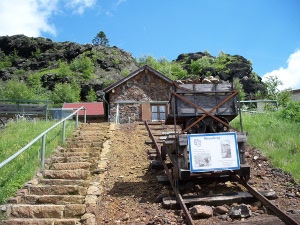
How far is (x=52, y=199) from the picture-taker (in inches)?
212

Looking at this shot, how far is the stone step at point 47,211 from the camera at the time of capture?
4.87m

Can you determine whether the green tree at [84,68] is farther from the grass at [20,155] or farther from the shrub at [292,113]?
the shrub at [292,113]

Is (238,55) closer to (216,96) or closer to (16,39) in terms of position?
(16,39)

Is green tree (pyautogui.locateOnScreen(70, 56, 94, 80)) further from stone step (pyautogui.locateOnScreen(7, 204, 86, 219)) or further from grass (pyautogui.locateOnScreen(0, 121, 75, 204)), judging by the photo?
stone step (pyautogui.locateOnScreen(7, 204, 86, 219))

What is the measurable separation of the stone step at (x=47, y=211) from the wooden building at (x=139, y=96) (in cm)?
1353

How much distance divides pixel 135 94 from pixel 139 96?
1.03ft

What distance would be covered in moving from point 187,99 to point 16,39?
288ft

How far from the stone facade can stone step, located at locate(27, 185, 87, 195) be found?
12.8 meters

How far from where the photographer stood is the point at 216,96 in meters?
5.75

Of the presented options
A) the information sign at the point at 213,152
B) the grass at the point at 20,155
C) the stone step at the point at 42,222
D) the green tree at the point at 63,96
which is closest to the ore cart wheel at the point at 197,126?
the information sign at the point at 213,152

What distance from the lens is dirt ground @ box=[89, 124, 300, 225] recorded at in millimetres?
4547

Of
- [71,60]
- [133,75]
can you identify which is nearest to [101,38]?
[71,60]

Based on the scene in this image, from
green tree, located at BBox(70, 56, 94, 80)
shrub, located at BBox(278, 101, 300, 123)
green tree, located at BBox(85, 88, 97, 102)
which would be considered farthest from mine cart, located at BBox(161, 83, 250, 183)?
green tree, located at BBox(70, 56, 94, 80)

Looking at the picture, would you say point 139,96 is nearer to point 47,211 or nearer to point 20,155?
point 20,155
